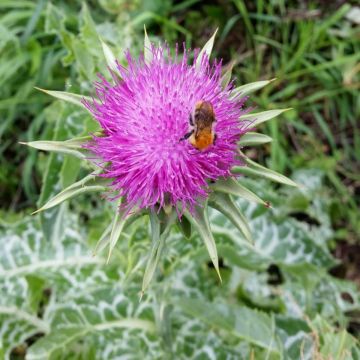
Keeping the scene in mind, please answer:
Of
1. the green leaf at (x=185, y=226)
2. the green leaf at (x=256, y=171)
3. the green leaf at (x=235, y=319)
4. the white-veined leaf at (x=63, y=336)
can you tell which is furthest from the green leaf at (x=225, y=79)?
the white-veined leaf at (x=63, y=336)

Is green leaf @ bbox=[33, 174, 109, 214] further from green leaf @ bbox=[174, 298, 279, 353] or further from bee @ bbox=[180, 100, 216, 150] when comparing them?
green leaf @ bbox=[174, 298, 279, 353]

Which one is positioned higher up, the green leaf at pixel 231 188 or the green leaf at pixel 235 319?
the green leaf at pixel 231 188

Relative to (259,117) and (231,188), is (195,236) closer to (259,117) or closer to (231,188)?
(231,188)

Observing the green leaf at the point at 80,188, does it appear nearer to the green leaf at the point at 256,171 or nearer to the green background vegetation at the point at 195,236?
the green background vegetation at the point at 195,236

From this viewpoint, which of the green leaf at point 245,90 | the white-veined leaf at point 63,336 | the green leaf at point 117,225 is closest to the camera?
the green leaf at point 117,225

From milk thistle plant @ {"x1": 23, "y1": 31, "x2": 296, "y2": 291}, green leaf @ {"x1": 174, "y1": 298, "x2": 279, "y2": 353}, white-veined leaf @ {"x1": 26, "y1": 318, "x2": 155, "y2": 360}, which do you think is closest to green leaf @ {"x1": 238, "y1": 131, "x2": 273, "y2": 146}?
milk thistle plant @ {"x1": 23, "y1": 31, "x2": 296, "y2": 291}

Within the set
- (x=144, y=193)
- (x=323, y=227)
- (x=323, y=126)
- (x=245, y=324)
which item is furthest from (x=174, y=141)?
(x=323, y=126)

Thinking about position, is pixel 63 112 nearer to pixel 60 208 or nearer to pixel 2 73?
pixel 60 208

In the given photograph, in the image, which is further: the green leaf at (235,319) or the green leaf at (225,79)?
the green leaf at (235,319)
